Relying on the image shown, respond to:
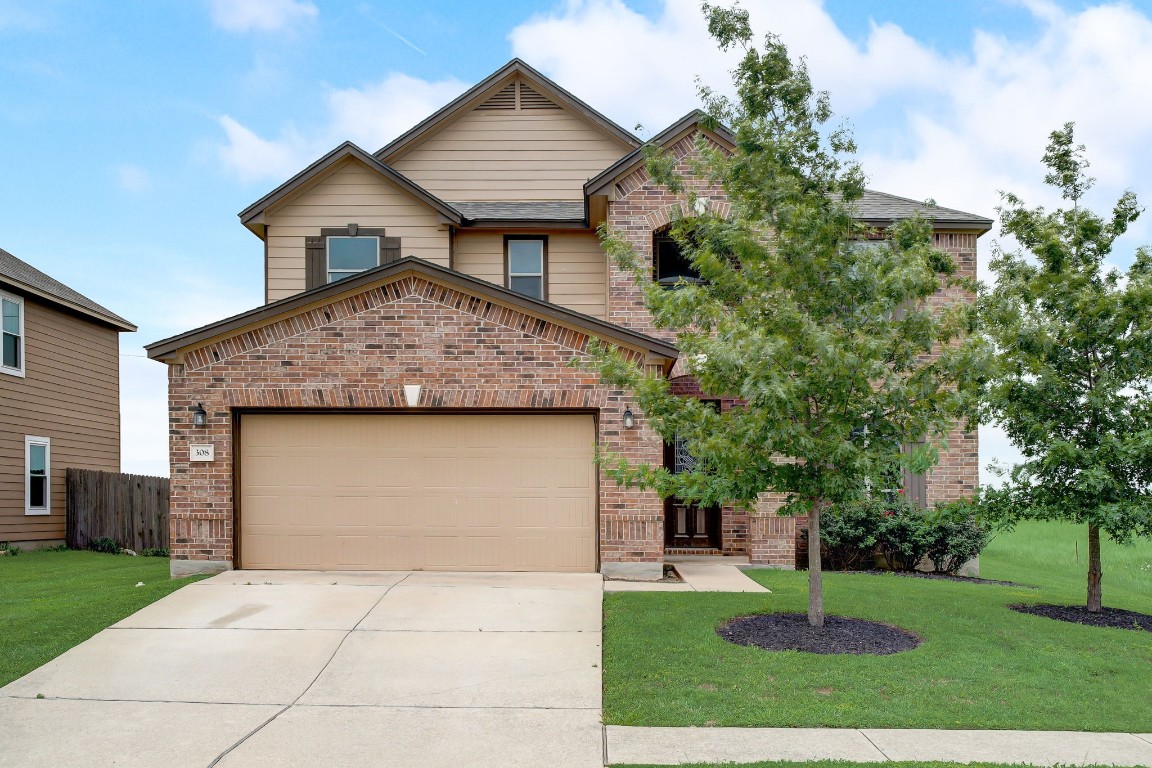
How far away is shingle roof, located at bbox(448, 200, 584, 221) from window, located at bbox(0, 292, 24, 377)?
10.2 metres

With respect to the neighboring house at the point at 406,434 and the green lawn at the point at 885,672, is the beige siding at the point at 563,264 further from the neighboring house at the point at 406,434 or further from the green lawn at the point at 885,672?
the green lawn at the point at 885,672

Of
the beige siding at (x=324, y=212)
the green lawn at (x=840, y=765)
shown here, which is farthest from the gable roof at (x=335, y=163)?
the green lawn at (x=840, y=765)

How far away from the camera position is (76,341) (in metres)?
22.4

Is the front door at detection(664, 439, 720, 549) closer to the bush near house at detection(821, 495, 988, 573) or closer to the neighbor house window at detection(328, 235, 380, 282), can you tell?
the bush near house at detection(821, 495, 988, 573)

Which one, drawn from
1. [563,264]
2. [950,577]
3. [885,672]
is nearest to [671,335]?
[563,264]

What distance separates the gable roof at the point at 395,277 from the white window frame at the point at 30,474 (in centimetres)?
1010

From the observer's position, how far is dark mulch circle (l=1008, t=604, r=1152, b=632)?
10820mm

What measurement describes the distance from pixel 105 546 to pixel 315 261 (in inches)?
362

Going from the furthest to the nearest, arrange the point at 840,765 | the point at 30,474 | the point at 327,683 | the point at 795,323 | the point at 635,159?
the point at 30,474 < the point at 635,159 < the point at 795,323 < the point at 327,683 < the point at 840,765

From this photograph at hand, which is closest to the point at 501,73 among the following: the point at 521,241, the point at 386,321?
the point at 521,241

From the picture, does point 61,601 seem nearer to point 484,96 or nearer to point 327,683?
point 327,683

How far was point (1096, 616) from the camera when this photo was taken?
36.7 ft

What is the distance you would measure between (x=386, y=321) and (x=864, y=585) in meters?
7.68

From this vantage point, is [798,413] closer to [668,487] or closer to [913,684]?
[668,487]
